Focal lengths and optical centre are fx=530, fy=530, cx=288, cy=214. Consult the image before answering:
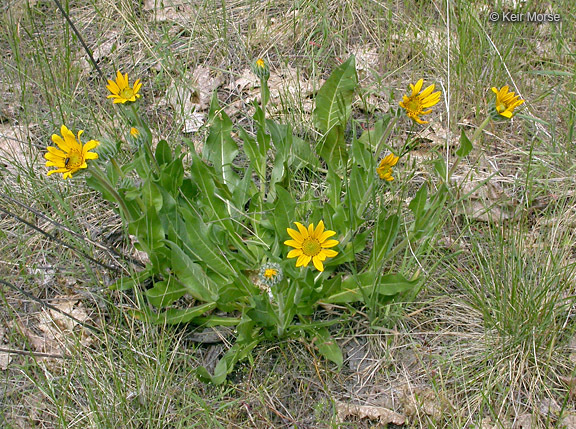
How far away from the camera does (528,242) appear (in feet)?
Result: 8.25

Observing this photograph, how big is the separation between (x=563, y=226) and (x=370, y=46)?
1895 mm

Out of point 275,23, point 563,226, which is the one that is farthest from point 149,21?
point 563,226

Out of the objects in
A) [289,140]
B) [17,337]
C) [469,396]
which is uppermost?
[289,140]

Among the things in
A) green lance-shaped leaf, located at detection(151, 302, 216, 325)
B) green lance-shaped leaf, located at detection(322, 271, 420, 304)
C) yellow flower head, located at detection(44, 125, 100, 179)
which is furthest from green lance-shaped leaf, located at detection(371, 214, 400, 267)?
yellow flower head, located at detection(44, 125, 100, 179)

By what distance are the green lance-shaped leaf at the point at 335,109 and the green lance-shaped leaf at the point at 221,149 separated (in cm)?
50

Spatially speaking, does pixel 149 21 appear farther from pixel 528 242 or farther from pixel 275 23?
pixel 528 242

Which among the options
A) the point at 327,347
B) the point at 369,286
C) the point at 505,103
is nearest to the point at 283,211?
the point at 369,286

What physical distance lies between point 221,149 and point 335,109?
0.70 meters

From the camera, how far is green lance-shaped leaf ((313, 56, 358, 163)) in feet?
→ 9.55

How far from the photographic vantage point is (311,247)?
2078 millimetres

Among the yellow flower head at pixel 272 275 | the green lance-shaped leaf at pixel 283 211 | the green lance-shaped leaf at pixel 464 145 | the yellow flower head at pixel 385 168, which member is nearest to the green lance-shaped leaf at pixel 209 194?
the green lance-shaped leaf at pixel 283 211

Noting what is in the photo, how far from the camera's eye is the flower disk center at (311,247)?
2.07 meters

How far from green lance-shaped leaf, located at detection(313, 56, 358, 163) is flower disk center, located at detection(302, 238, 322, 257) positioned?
0.94m

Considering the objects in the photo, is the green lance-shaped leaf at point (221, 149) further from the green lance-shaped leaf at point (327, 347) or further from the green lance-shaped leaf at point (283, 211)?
the green lance-shaped leaf at point (327, 347)
